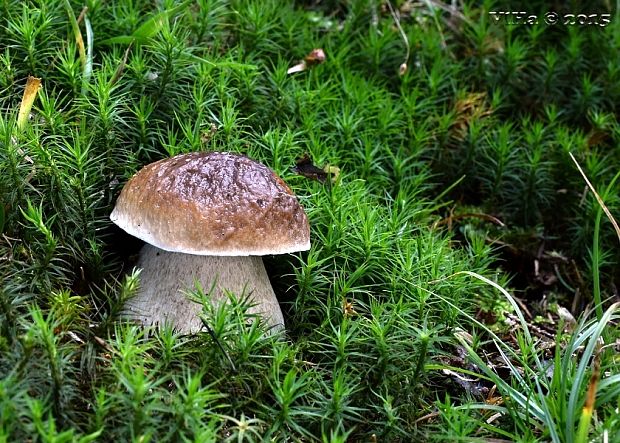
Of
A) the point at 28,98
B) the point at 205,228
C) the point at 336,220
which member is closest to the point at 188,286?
the point at 205,228

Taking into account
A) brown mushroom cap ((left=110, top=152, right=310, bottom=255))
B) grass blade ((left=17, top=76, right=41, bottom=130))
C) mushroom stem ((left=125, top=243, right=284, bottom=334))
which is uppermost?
grass blade ((left=17, top=76, right=41, bottom=130))

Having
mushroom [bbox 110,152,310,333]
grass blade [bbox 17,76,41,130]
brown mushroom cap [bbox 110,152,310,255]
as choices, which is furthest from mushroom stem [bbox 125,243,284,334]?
grass blade [bbox 17,76,41,130]

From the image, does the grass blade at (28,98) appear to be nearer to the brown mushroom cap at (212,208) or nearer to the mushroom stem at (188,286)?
the brown mushroom cap at (212,208)

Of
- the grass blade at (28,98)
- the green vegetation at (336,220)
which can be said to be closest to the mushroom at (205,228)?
the green vegetation at (336,220)

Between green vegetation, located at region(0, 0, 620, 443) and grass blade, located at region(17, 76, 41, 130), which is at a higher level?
grass blade, located at region(17, 76, 41, 130)

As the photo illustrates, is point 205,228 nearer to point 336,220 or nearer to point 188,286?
point 188,286

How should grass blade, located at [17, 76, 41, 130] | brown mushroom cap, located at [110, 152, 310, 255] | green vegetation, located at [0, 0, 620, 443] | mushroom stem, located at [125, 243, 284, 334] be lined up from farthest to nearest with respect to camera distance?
grass blade, located at [17, 76, 41, 130], mushroom stem, located at [125, 243, 284, 334], brown mushroom cap, located at [110, 152, 310, 255], green vegetation, located at [0, 0, 620, 443]

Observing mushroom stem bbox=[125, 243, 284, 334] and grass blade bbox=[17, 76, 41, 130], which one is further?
grass blade bbox=[17, 76, 41, 130]

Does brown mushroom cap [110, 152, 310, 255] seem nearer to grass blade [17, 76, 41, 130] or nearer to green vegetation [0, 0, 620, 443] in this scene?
green vegetation [0, 0, 620, 443]
